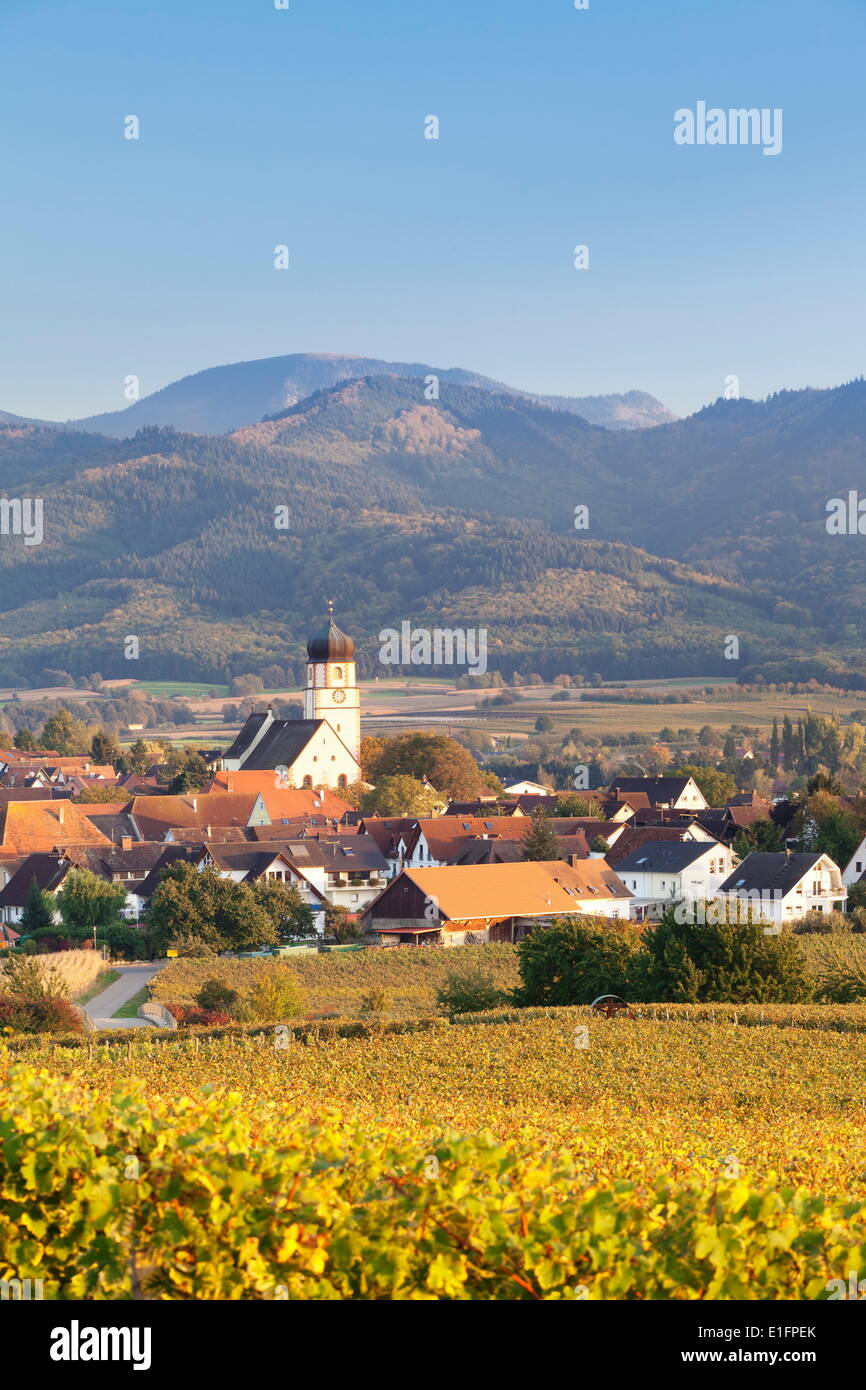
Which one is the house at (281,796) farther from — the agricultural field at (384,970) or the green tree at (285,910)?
the agricultural field at (384,970)

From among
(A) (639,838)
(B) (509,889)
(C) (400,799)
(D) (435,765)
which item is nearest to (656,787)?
(D) (435,765)

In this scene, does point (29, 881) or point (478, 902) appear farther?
point (29, 881)

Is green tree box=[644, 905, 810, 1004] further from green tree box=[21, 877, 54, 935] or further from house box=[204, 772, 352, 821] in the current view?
house box=[204, 772, 352, 821]

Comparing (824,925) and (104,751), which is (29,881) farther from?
(104,751)

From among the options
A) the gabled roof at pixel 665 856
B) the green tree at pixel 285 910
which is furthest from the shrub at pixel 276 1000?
Result: the gabled roof at pixel 665 856

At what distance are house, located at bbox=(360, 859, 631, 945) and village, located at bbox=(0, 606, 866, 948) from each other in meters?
0.07

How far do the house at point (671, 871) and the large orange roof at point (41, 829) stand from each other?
961 inches

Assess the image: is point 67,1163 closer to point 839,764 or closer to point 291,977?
point 291,977

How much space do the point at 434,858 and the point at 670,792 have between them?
28.4 meters

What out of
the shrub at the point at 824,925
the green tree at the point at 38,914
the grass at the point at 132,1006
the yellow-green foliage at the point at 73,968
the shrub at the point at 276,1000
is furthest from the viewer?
the green tree at the point at 38,914

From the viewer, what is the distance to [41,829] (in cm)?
7506

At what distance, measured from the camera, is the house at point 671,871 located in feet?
217

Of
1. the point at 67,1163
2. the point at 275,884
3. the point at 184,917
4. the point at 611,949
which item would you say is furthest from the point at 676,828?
the point at 67,1163
